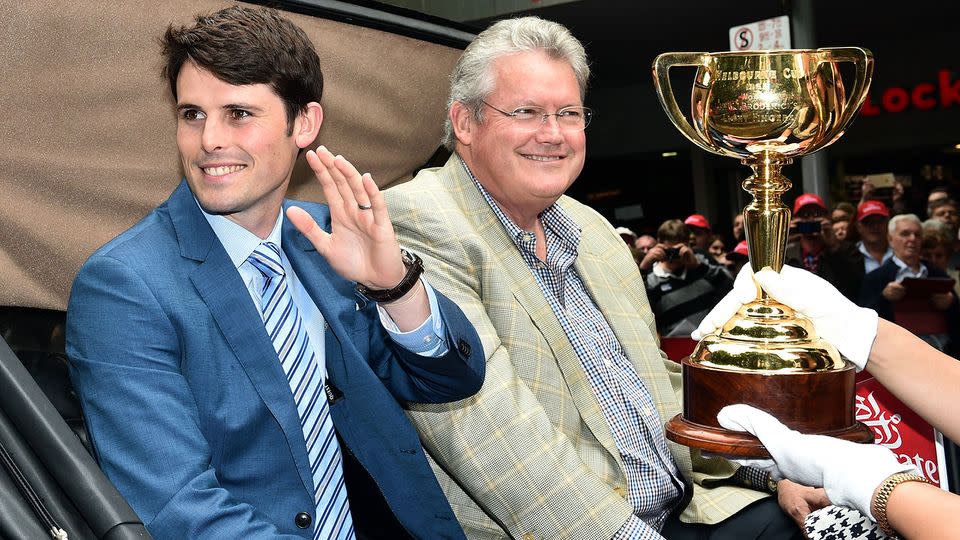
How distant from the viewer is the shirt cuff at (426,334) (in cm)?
175

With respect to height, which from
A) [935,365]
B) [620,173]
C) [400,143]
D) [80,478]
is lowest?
[620,173]

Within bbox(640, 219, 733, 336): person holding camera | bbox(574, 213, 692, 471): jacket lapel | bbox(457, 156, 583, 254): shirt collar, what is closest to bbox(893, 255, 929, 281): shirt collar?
bbox(640, 219, 733, 336): person holding camera

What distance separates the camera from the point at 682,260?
5461 millimetres

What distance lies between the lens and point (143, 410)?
4.91ft

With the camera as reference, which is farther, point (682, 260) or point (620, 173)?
point (620, 173)

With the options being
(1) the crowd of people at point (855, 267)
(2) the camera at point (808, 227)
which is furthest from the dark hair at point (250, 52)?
(2) the camera at point (808, 227)

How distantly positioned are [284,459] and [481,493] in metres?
0.48

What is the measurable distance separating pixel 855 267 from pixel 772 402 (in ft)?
15.4

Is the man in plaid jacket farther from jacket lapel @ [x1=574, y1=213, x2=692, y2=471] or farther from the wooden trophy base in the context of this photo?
the wooden trophy base

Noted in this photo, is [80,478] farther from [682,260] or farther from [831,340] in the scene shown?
[682,260]

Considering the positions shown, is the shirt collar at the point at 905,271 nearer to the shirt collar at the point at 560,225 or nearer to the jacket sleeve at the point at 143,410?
the shirt collar at the point at 560,225

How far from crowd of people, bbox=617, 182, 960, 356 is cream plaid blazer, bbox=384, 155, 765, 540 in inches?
81.1

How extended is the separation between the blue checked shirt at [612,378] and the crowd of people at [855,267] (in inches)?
82.9

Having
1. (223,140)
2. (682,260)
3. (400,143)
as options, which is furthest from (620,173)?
(223,140)
